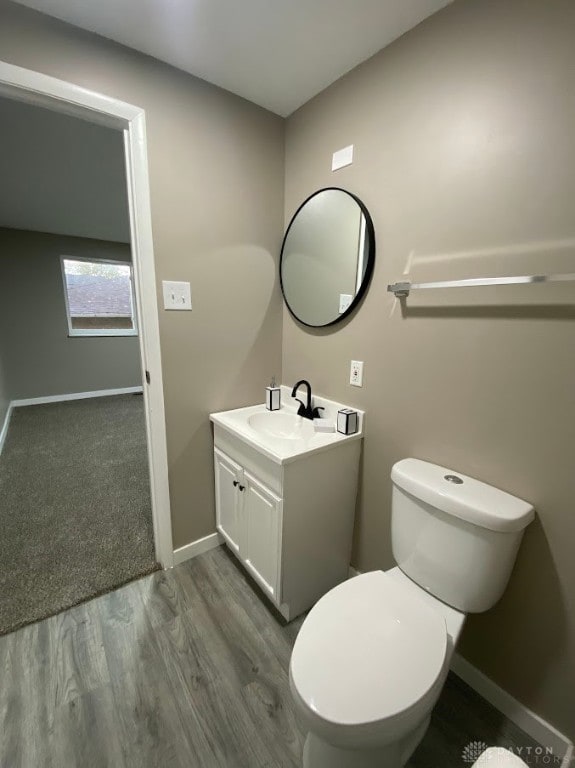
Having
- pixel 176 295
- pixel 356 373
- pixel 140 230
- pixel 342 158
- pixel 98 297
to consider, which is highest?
pixel 342 158

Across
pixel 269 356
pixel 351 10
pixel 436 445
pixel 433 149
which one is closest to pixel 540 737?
pixel 436 445

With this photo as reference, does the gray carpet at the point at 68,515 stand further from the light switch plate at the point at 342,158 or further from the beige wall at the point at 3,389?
the light switch plate at the point at 342,158

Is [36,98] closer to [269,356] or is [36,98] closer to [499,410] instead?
[269,356]

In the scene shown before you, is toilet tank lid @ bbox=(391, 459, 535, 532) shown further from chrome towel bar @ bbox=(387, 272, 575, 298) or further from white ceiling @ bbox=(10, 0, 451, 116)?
white ceiling @ bbox=(10, 0, 451, 116)

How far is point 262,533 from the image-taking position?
139cm

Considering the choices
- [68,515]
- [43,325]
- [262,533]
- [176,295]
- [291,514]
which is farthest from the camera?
[43,325]

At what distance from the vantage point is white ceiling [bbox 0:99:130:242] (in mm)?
1776

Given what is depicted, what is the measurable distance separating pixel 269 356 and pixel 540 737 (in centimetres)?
182

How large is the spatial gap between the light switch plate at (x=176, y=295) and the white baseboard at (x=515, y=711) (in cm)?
188

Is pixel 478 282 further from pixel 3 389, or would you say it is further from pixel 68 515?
pixel 3 389

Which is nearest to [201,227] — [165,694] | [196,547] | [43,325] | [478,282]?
[478,282]

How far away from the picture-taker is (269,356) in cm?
187
